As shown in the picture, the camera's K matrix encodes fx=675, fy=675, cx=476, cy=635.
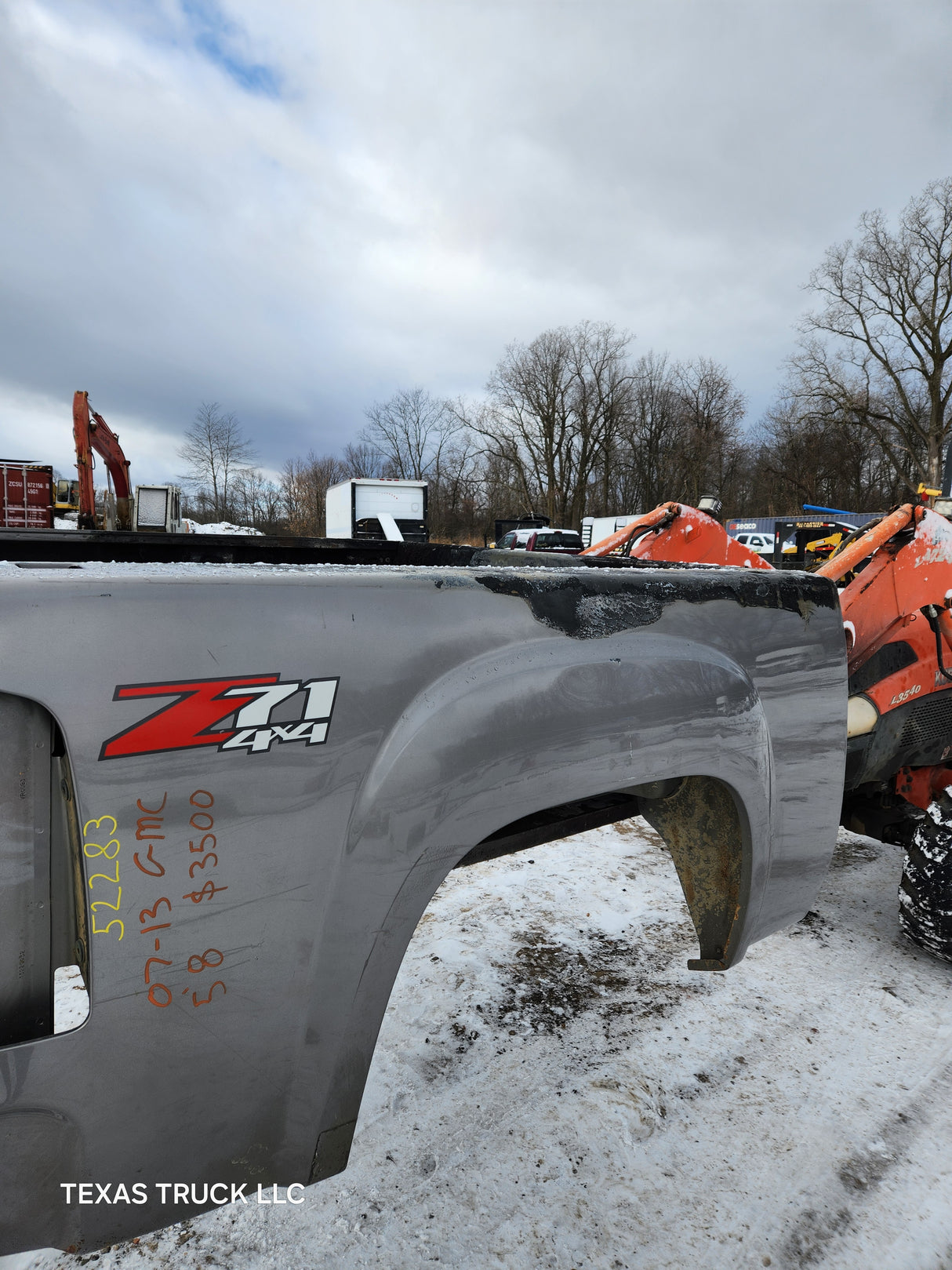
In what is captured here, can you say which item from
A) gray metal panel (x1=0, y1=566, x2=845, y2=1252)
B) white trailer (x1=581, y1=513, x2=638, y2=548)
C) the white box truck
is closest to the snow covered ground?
gray metal panel (x1=0, y1=566, x2=845, y2=1252)

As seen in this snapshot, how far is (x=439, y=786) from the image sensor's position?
43.7 inches

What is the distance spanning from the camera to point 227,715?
93 cm

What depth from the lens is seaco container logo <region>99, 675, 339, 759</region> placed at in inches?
34.6

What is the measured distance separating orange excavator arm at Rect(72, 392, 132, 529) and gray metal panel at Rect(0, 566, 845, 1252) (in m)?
9.49

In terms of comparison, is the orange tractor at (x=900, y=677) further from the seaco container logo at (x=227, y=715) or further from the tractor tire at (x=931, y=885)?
the seaco container logo at (x=227, y=715)

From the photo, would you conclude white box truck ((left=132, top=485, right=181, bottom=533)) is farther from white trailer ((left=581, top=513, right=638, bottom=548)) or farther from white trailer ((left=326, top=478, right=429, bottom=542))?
white trailer ((left=581, top=513, right=638, bottom=548))

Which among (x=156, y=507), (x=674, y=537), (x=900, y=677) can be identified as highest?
(x=156, y=507)

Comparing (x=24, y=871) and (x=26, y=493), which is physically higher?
(x=26, y=493)

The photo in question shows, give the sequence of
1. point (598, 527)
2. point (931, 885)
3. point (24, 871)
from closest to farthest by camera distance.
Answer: point (24, 871) < point (931, 885) < point (598, 527)

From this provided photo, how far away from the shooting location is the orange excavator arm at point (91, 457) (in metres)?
9.27

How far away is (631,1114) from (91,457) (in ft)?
34.3

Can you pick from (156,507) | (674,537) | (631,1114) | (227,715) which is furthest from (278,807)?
(156,507)

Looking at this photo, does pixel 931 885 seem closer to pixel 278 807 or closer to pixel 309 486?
pixel 278 807

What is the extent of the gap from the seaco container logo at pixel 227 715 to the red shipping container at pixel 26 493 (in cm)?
1745
